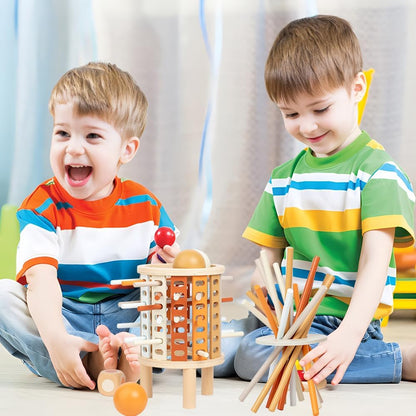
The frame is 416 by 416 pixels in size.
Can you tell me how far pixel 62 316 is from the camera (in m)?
1.00

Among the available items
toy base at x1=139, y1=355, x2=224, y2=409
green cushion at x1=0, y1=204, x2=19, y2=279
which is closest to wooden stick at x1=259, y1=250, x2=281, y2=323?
toy base at x1=139, y1=355, x2=224, y2=409

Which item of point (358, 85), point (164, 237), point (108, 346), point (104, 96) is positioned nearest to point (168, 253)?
point (164, 237)

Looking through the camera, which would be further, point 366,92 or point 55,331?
point 366,92

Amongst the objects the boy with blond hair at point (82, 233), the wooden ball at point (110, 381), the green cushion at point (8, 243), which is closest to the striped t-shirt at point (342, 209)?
the boy with blond hair at point (82, 233)

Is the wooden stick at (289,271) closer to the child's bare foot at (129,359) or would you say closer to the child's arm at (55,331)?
the child's bare foot at (129,359)

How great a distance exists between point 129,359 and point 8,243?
90 cm

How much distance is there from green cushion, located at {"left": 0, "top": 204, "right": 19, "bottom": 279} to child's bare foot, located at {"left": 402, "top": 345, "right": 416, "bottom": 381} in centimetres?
100

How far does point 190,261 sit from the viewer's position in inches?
31.8

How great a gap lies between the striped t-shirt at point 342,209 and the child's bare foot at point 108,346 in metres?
0.30

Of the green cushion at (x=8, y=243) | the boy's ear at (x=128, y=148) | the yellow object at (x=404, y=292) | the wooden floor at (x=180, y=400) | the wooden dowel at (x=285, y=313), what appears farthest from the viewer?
the green cushion at (x=8, y=243)

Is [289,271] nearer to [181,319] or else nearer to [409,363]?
[181,319]

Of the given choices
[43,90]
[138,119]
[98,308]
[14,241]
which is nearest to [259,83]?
[43,90]

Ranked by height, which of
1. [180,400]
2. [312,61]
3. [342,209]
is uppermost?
[312,61]

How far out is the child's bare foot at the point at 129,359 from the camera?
2.93 feet
